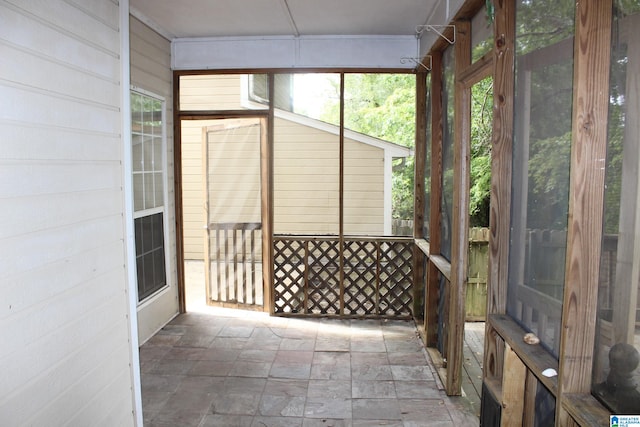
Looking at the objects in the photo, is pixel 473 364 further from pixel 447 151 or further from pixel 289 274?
pixel 289 274

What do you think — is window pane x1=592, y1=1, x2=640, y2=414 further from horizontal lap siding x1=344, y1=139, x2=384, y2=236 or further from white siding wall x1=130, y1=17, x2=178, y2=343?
white siding wall x1=130, y1=17, x2=178, y2=343

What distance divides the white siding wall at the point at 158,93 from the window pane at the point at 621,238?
3494 mm

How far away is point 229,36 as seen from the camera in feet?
14.3

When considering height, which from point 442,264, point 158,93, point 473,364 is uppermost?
point 158,93

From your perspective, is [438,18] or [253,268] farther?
[253,268]

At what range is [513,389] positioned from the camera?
5.61 feet

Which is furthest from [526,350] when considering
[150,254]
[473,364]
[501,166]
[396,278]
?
[150,254]

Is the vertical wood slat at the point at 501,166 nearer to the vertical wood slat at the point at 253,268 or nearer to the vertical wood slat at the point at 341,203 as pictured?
the vertical wood slat at the point at 341,203

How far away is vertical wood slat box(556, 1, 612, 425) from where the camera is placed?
119cm

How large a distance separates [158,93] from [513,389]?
380 cm

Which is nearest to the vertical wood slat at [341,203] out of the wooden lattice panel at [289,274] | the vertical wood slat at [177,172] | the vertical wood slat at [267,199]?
the wooden lattice panel at [289,274]

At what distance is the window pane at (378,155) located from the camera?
439 centimetres

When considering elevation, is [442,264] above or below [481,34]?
below

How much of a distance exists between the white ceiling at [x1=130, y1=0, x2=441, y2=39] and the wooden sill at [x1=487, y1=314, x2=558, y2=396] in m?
2.55
